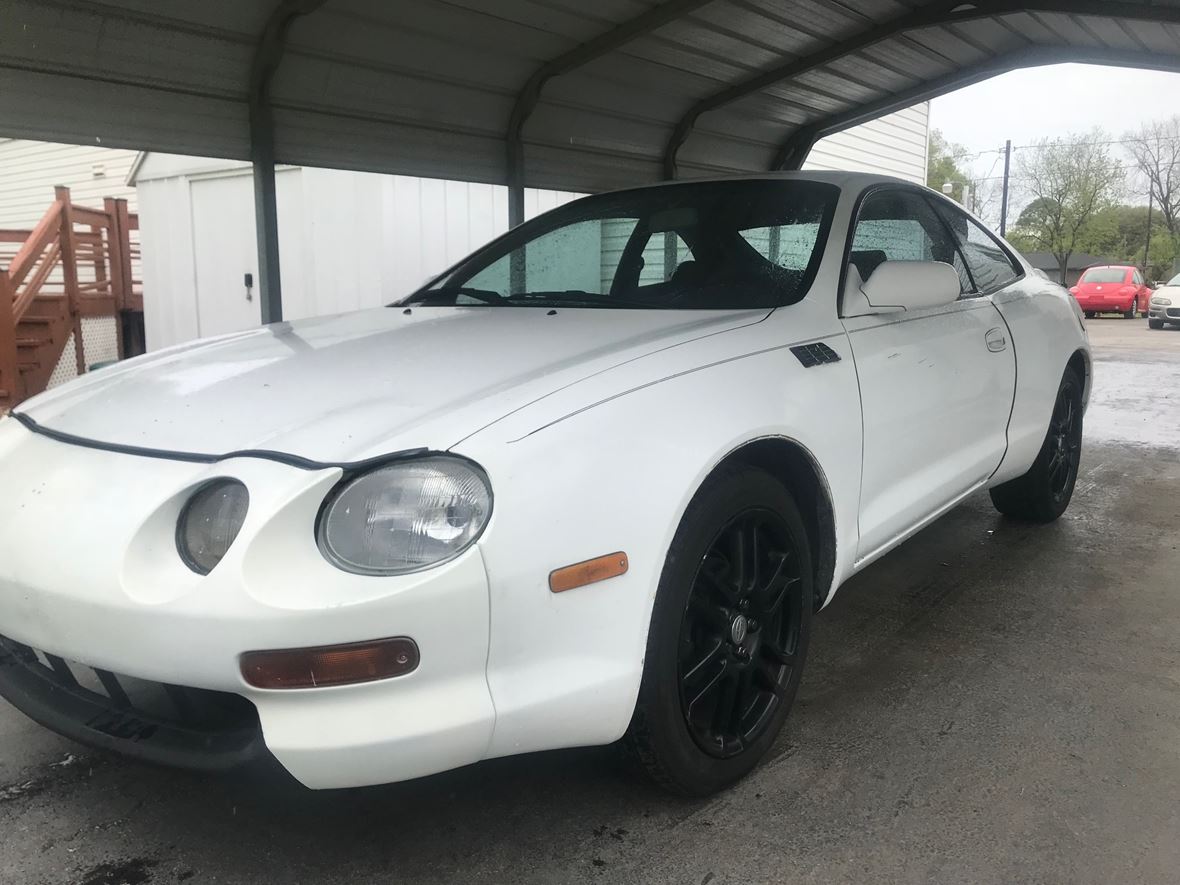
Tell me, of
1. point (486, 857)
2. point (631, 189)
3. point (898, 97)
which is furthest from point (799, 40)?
point (486, 857)

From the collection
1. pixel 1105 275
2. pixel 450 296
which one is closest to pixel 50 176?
pixel 450 296

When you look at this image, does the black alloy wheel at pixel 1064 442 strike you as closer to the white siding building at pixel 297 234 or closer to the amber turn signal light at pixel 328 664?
the amber turn signal light at pixel 328 664

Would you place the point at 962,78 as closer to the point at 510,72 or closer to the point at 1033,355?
the point at 510,72

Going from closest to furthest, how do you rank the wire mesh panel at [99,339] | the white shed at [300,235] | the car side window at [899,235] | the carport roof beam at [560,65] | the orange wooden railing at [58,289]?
the car side window at [899,235] → the carport roof beam at [560,65] → the orange wooden railing at [58,289] → the white shed at [300,235] → the wire mesh panel at [99,339]

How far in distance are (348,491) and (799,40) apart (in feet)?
21.5

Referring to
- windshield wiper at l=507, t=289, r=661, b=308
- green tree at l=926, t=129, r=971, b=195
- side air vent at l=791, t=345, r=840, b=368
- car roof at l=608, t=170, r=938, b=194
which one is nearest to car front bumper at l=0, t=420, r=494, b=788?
side air vent at l=791, t=345, r=840, b=368

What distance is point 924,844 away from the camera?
2027 millimetres

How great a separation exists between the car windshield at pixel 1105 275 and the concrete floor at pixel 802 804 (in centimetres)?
2502

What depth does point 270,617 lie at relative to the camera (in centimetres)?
156

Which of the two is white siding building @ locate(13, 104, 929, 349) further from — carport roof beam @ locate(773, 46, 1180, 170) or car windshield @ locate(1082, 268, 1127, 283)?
car windshield @ locate(1082, 268, 1127, 283)

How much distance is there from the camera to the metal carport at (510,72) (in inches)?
183

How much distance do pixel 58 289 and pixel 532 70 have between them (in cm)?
768

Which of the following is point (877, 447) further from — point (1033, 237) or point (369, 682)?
point (1033, 237)

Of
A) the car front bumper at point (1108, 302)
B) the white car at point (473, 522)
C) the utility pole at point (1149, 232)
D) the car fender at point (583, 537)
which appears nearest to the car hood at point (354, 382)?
the white car at point (473, 522)
